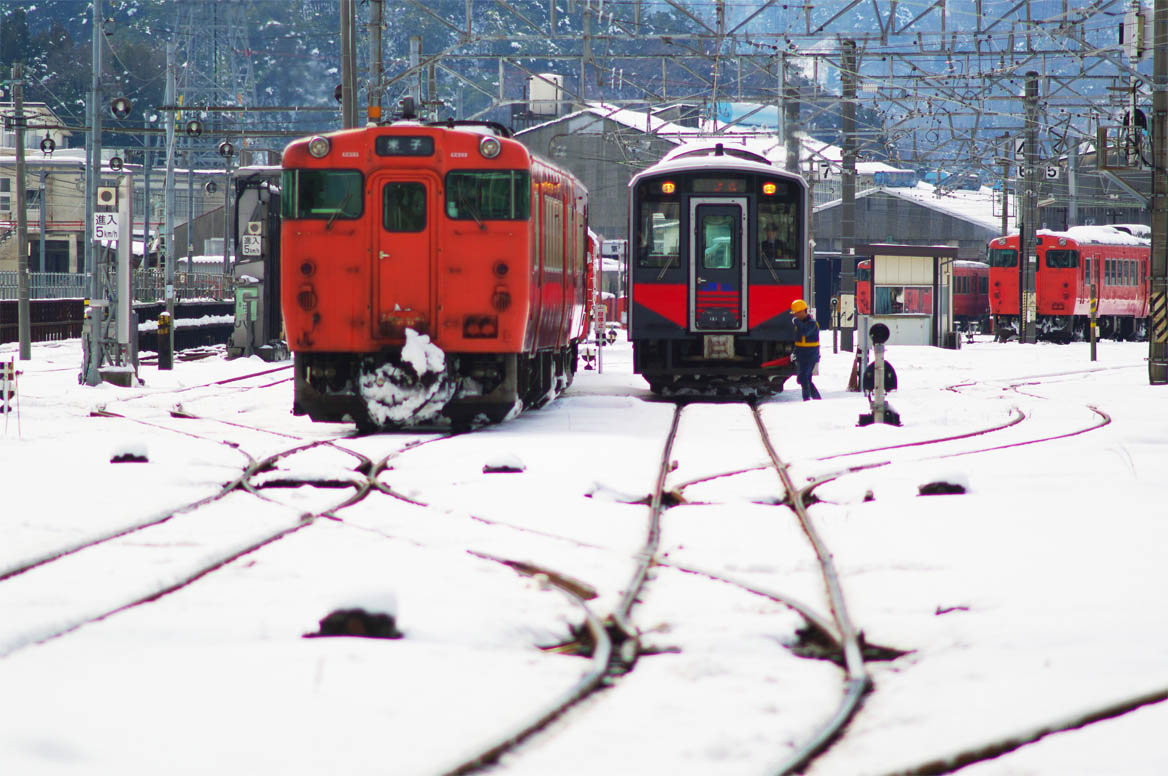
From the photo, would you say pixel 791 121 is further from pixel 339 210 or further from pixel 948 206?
pixel 948 206

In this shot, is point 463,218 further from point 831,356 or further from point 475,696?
point 831,356

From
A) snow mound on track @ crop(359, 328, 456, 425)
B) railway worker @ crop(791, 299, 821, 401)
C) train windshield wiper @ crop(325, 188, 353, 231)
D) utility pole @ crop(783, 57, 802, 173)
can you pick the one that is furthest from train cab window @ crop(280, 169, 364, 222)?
utility pole @ crop(783, 57, 802, 173)

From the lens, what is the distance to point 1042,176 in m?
50.1

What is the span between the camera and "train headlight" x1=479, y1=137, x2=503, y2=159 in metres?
14.6

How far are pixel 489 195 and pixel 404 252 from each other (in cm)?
101

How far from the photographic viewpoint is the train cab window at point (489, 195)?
14703 millimetres

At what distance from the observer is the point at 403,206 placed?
580 inches

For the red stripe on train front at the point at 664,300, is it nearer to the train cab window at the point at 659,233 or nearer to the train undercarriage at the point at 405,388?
the train cab window at the point at 659,233

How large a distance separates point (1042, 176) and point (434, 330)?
39.8m

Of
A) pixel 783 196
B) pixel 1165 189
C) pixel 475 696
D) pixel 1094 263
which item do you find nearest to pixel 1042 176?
pixel 1094 263

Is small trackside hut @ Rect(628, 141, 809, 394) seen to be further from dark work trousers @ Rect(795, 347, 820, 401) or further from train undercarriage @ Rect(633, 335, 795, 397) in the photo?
dark work trousers @ Rect(795, 347, 820, 401)

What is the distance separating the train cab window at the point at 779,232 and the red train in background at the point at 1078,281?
91.9ft

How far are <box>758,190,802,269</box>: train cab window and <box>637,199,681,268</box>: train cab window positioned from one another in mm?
1116

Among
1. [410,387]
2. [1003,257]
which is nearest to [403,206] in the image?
[410,387]
